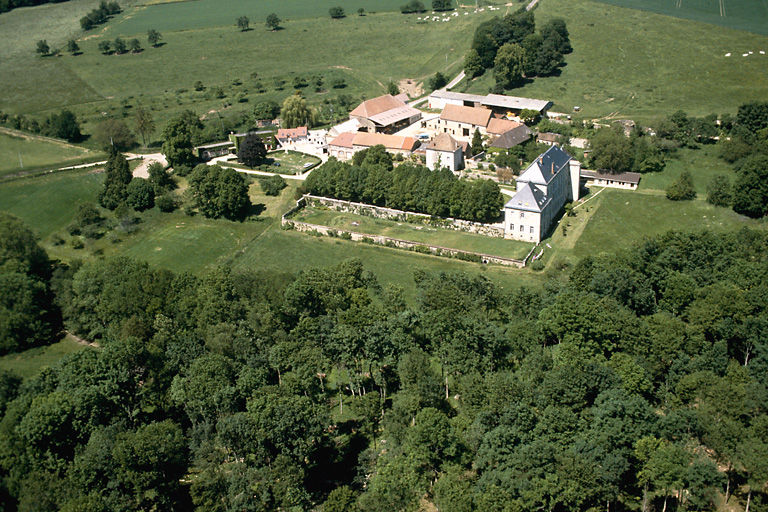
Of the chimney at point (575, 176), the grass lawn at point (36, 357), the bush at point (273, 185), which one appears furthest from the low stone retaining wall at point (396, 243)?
the grass lawn at point (36, 357)

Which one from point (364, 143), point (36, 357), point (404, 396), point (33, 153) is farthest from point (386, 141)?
point (404, 396)

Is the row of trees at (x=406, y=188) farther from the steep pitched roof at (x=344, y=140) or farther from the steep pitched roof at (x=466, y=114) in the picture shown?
the steep pitched roof at (x=466, y=114)

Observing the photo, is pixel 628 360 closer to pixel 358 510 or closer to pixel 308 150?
pixel 358 510

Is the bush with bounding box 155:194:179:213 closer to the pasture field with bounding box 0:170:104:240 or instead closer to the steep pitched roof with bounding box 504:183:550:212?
the pasture field with bounding box 0:170:104:240

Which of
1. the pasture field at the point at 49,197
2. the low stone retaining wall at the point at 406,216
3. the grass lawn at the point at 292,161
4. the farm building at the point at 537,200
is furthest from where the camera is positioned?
the grass lawn at the point at 292,161

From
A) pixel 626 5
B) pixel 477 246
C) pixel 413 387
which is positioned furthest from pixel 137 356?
pixel 626 5

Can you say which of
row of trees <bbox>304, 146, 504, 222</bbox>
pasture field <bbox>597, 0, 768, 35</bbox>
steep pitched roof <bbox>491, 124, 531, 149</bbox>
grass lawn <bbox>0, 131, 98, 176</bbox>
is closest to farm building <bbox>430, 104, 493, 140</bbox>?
steep pitched roof <bbox>491, 124, 531, 149</bbox>
